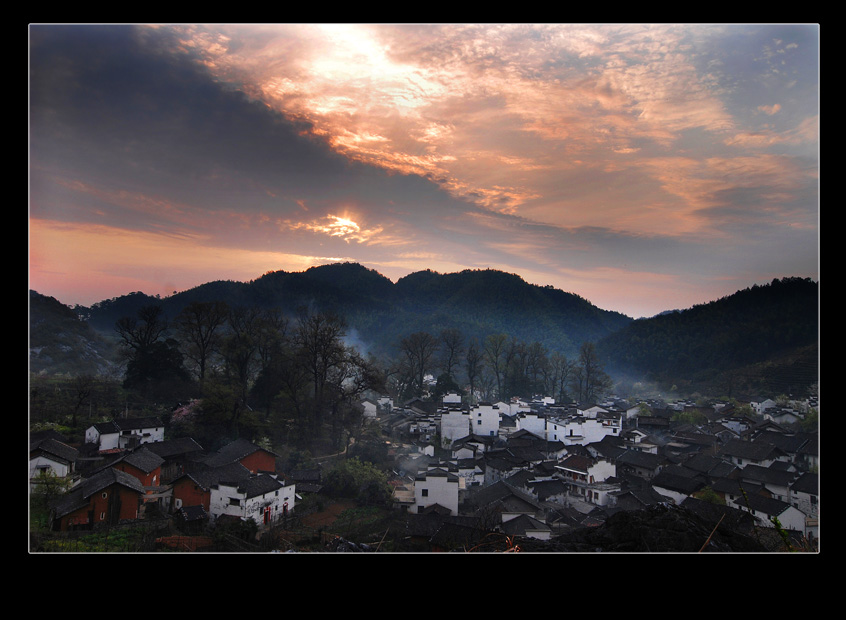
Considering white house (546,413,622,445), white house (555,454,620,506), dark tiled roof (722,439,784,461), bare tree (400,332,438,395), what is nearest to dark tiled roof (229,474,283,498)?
white house (555,454,620,506)

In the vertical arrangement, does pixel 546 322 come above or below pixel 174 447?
above

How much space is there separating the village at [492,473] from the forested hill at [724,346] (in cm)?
336

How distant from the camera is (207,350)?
8.52m

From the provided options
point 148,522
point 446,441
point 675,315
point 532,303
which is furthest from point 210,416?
point 675,315

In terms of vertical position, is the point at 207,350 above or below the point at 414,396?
above

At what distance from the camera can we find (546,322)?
2388 centimetres

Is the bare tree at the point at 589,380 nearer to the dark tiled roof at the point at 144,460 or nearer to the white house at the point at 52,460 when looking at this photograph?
the dark tiled roof at the point at 144,460

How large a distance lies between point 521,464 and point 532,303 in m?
15.8

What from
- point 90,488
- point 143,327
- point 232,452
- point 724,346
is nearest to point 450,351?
point 143,327

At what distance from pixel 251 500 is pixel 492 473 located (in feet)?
16.2

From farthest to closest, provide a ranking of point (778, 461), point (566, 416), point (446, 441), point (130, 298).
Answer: point (566, 416), point (446, 441), point (778, 461), point (130, 298)

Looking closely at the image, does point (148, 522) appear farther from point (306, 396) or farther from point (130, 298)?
point (130, 298)

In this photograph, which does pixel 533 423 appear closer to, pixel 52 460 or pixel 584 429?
pixel 584 429

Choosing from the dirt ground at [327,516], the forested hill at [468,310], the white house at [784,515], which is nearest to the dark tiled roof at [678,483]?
the white house at [784,515]
